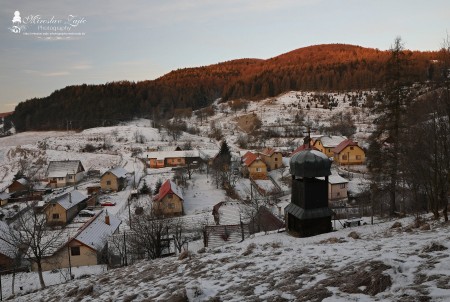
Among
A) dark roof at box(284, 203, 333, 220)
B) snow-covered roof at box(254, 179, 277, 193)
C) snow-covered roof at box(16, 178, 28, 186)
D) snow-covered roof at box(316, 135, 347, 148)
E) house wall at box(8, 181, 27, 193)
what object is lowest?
snow-covered roof at box(254, 179, 277, 193)

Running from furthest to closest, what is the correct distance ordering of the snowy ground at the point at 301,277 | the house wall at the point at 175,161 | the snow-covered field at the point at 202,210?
the house wall at the point at 175,161, the snow-covered field at the point at 202,210, the snowy ground at the point at 301,277

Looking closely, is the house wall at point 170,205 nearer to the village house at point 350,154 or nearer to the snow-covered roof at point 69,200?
the snow-covered roof at point 69,200

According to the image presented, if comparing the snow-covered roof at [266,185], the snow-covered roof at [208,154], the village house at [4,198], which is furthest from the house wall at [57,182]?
the snow-covered roof at [266,185]

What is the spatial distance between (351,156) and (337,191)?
637 inches

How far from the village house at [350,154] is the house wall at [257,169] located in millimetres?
12220

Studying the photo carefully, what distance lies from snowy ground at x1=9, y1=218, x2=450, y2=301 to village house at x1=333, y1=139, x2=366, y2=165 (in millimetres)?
42220

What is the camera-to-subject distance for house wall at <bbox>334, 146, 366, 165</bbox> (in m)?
51.5

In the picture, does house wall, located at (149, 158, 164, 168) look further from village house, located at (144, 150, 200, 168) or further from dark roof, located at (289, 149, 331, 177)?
dark roof, located at (289, 149, 331, 177)

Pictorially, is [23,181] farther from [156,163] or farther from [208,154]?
[208,154]

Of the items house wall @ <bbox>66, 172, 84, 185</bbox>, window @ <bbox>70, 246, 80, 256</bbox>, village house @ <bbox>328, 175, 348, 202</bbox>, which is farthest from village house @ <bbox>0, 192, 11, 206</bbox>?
village house @ <bbox>328, 175, 348, 202</bbox>

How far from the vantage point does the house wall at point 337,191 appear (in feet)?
122

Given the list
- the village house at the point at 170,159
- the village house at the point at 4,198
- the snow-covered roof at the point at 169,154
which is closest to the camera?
the village house at the point at 4,198

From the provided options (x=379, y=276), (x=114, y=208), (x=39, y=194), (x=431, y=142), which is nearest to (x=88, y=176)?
(x=39, y=194)

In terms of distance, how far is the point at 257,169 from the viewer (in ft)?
156
